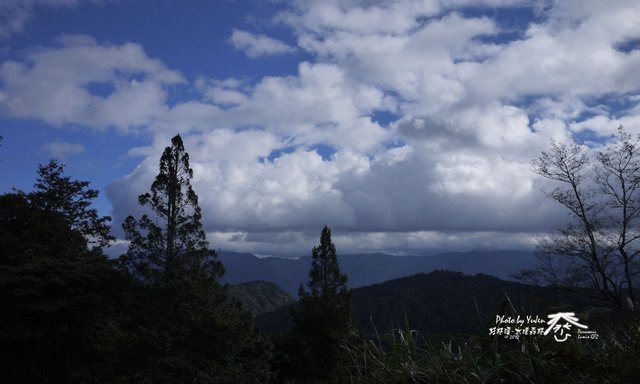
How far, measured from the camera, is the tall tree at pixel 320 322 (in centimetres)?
3306

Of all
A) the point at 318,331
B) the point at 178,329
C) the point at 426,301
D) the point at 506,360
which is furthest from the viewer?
the point at 426,301

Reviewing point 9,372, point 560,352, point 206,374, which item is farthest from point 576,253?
point 9,372

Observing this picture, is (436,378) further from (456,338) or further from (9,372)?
(9,372)

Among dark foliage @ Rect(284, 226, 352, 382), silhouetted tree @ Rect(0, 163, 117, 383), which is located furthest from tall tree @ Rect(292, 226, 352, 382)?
silhouetted tree @ Rect(0, 163, 117, 383)

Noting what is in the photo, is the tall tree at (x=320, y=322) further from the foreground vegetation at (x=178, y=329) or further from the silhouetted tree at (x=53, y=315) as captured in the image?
the silhouetted tree at (x=53, y=315)

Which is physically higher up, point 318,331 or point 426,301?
point 318,331

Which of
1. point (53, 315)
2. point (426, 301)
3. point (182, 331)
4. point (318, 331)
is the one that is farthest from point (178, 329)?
point (426, 301)

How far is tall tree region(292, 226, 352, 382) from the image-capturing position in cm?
3306

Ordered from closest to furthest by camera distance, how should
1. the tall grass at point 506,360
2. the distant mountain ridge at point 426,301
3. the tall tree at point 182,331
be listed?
the tall grass at point 506,360
the tall tree at point 182,331
the distant mountain ridge at point 426,301

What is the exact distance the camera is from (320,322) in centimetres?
3562

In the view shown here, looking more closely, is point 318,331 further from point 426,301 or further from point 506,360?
point 426,301

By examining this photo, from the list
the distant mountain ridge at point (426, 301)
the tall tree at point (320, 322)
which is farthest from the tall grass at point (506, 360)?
the distant mountain ridge at point (426, 301)

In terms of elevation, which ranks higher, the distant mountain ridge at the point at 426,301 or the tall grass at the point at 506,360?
the tall grass at the point at 506,360

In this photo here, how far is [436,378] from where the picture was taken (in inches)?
118
